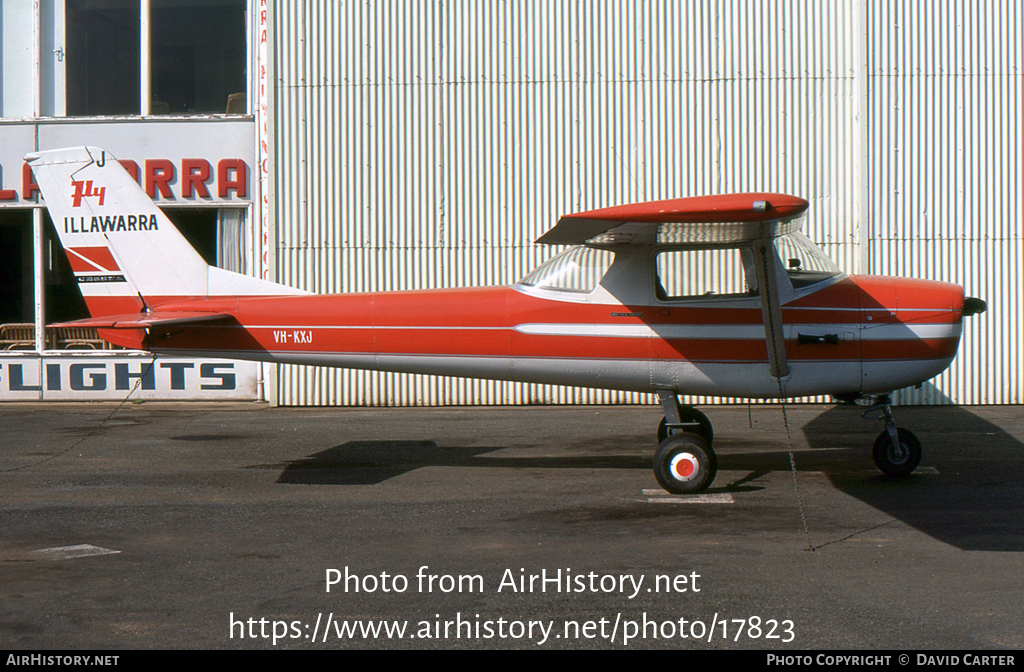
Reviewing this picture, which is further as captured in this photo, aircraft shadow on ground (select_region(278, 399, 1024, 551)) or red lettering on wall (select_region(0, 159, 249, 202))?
red lettering on wall (select_region(0, 159, 249, 202))

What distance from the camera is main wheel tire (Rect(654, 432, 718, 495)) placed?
274 inches

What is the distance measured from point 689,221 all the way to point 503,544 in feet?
8.16

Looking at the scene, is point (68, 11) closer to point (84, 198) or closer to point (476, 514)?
point (84, 198)


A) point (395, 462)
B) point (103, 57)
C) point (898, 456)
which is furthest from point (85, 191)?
point (103, 57)

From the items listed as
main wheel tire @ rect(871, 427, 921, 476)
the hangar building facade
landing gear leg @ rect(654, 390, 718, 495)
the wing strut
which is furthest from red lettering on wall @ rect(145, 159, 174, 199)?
main wheel tire @ rect(871, 427, 921, 476)

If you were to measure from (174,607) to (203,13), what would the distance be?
488 inches

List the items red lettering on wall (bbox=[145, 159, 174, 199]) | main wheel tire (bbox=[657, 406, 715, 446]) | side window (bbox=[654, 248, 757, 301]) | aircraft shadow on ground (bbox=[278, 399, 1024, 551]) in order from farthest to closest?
1. red lettering on wall (bbox=[145, 159, 174, 199])
2. main wheel tire (bbox=[657, 406, 715, 446])
3. side window (bbox=[654, 248, 757, 301])
4. aircraft shadow on ground (bbox=[278, 399, 1024, 551])

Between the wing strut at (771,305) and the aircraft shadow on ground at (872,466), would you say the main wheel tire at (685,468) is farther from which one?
the wing strut at (771,305)

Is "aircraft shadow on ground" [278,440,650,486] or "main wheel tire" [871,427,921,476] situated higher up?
"main wheel tire" [871,427,921,476]

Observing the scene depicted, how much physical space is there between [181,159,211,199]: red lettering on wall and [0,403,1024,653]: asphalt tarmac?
517 centimetres

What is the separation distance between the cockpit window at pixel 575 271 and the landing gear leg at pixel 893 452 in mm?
2468

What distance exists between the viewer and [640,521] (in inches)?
242

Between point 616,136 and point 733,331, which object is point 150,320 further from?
point 616,136

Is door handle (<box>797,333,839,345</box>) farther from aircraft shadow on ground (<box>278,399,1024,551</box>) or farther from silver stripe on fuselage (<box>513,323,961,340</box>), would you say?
aircraft shadow on ground (<box>278,399,1024,551</box>)
